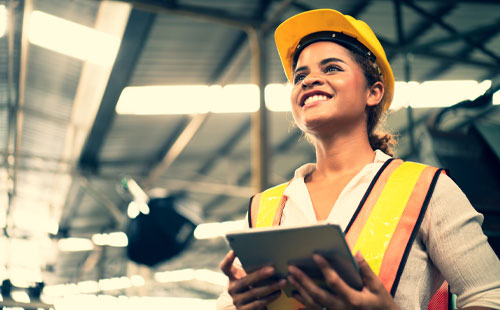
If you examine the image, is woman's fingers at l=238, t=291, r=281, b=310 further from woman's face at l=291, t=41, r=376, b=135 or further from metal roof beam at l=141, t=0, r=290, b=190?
metal roof beam at l=141, t=0, r=290, b=190

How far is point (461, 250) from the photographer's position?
1382 mm

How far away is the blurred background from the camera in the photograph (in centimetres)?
327

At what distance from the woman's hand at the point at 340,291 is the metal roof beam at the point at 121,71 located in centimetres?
538

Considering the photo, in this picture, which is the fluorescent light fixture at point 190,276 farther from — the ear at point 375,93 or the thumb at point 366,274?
the thumb at point 366,274

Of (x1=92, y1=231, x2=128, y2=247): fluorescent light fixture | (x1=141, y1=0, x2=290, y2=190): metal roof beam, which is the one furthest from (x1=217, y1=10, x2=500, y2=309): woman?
(x1=92, y1=231, x2=128, y2=247): fluorescent light fixture

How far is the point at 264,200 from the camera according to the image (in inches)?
72.4

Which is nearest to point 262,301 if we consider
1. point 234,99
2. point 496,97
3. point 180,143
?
point 496,97

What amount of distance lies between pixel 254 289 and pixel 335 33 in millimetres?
997

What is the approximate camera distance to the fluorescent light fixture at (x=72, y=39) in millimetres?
6805

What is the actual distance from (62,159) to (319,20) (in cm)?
1070

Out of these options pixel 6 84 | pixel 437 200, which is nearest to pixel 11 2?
pixel 6 84

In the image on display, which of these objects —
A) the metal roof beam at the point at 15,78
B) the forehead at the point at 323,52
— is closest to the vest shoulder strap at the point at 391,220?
the forehead at the point at 323,52

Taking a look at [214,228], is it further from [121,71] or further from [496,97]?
[496,97]

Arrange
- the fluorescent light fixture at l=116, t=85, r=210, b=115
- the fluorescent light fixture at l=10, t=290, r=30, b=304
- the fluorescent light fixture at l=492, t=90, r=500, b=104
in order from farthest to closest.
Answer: the fluorescent light fixture at l=116, t=85, r=210, b=115 < the fluorescent light fixture at l=492, t=90, r=500, b=104 < the fluorescent light fixture at l=10, t=290, r=30, b=304
